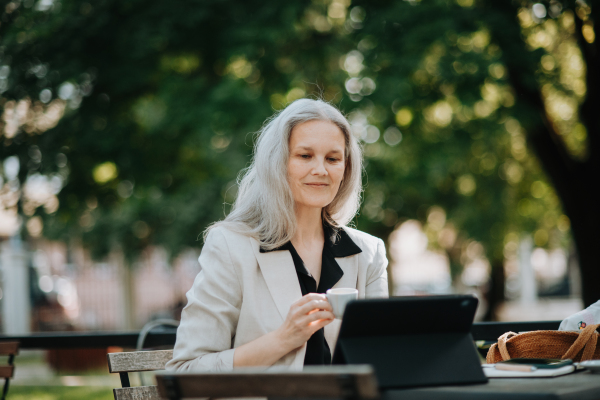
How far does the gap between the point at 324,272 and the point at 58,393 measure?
7082 mm

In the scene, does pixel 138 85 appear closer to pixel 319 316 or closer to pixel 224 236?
pixel 224 236

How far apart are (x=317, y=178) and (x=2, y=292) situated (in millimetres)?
16217

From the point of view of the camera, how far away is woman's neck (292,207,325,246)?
Result: 2.72 m

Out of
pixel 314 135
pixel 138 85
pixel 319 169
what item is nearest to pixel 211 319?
pixel 319 169

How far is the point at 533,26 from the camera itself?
743cm

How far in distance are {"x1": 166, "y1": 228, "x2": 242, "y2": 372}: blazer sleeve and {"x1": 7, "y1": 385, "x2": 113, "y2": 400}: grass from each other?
5993mm

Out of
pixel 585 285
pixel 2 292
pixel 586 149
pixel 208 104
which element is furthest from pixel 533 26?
pixel 2 292

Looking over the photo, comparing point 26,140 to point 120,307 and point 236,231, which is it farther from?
point 120,307

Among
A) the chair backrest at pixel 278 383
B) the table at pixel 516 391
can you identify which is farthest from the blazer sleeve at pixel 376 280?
the chair backrest at pixel 278 383

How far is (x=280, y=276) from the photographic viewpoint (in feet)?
8.16

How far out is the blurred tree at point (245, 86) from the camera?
273 inches

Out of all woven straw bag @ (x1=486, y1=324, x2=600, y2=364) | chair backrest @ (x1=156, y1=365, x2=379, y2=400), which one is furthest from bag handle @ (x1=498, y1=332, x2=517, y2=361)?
chair backrest @ (x1=156, y1=365, x2=379, y2=400)

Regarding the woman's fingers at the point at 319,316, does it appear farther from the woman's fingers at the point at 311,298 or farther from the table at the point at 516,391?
the table at the point at 516,391

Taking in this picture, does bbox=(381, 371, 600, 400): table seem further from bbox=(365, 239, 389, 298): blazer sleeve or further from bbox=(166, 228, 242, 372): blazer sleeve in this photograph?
bbox=(365, 239, 389, 298): blazer sleeve
